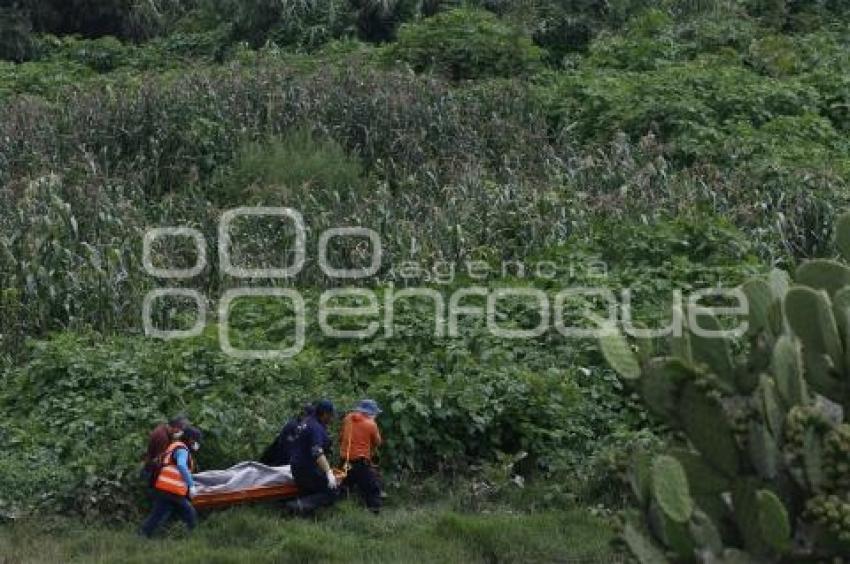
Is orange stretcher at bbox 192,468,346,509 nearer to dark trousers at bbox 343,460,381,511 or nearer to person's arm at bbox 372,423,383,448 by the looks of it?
dark trousers at bbox 343,460,381,511

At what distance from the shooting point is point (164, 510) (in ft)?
32.4

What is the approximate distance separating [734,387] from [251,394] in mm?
5012

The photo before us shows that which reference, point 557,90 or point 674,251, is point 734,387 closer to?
point 674,251

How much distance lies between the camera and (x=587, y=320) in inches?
475

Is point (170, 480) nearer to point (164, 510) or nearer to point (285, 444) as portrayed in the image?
point (164, 510)

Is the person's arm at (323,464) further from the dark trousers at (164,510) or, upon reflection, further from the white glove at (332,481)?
the dark trousers at (164,510)

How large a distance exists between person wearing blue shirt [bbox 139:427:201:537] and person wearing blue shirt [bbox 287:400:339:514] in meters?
0.68

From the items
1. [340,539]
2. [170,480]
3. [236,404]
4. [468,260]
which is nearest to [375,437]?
[340,539]

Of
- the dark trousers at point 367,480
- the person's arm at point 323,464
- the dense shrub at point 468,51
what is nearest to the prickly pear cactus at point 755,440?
the person's arm at point 323,464

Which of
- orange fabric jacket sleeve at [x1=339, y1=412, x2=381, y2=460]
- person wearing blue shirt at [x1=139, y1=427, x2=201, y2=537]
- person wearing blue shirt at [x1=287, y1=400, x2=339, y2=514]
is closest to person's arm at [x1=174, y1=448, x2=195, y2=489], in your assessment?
person wearing blue shirt at [x1=139, y1=427, x2=201, y2=537]

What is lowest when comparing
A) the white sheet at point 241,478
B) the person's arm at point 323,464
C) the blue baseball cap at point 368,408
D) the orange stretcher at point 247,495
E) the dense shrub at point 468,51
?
the orange stretcher at point 247,495

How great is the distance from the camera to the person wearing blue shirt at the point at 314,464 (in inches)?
395

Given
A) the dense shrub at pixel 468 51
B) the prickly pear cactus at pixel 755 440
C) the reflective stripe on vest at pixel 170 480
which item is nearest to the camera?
the prickly pear cactus at pixel 755 440

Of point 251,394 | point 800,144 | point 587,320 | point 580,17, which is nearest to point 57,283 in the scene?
point 251,394
